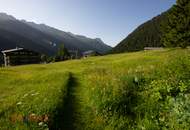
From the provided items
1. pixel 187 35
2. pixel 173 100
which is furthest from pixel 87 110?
pixel 187 35

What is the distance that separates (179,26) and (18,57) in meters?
51.2

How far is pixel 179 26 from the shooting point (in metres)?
51.0

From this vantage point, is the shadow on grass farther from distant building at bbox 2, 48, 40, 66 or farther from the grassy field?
distant building at bbox 2, 48, 40, 66

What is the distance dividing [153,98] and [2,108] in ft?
24.2

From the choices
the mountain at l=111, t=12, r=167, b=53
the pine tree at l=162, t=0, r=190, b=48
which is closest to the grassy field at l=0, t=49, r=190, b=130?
the pine tree at l=162, t=0, r=190, b=48

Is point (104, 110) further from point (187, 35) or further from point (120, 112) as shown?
point (187, 35)

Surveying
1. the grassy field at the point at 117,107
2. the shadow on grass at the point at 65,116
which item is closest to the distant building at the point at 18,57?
the grassy field at the point at 117,107

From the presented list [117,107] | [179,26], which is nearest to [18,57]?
[179,26]

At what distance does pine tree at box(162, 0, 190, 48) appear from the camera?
50281mm

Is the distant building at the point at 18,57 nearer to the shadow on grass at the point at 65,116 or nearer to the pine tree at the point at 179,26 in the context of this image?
the pine tree at the point at 179,26

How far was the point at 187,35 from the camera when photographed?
49812 mm

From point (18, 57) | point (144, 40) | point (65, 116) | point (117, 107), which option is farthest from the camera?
point (144, 40)

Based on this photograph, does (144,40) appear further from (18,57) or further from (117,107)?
(117,107)

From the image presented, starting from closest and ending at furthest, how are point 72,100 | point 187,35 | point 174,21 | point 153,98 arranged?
point 153,98, point 72,100, point 187,35, point 174,21
